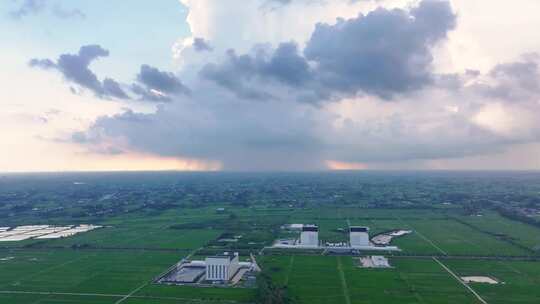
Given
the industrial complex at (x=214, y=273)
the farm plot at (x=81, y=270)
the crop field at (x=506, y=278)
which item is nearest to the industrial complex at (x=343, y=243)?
the crop field at (x=506, y=278)

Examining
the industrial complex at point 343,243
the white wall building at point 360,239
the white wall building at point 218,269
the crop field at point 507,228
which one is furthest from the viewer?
the crop field at point 507,228

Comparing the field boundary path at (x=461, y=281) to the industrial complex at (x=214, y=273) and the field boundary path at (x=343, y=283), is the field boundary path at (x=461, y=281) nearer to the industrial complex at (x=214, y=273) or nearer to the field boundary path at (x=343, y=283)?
the field boundary path at (x=343, y=283)

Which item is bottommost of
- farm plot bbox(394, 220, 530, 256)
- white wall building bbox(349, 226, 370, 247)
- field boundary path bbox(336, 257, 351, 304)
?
field boundary path bbox(336, 257, 351, 304)

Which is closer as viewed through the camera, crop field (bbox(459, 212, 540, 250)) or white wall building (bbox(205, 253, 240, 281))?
white wall building (bbox(205, 253, 240, 281))

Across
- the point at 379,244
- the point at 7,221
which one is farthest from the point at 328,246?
the point at 7,221

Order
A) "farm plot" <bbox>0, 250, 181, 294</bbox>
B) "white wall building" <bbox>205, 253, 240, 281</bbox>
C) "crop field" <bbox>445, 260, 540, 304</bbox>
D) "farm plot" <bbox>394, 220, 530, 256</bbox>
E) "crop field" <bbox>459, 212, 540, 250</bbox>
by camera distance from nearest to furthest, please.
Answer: "crop field" <bbox>445, 260, 540, 304</bbox>
"farm plot" <bbox>0, 250, 181, 294</bbox>
"white wall building" <bbox>205, 253, 240, 281</bbox>
"farm plot" <bbox>394, 220, 530, 256</bbox>
"crop field" <bbox>459, 212, 540, 250</bbox>

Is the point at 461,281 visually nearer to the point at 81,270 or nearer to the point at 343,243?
the point at 343,243

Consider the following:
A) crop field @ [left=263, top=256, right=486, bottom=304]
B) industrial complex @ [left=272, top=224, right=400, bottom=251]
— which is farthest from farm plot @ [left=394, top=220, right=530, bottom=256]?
crop field @ [left=263, top=256, right=486, bottom=304]

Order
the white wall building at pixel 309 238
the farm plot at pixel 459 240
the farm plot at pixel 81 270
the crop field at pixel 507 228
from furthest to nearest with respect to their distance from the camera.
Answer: the crop field at pixel 507 228 → the white wall building at pixel 309 238 → the farm plot at pixel 459 240 → the farm plot at pixel 81 270

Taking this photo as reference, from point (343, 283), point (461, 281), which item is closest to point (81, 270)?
point (343, 283)

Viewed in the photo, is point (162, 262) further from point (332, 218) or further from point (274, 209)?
point (274, 209)

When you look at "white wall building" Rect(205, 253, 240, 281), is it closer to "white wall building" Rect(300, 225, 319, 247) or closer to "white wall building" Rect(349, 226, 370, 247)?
"white wall building" Rect(300, 225, 319, 247)
